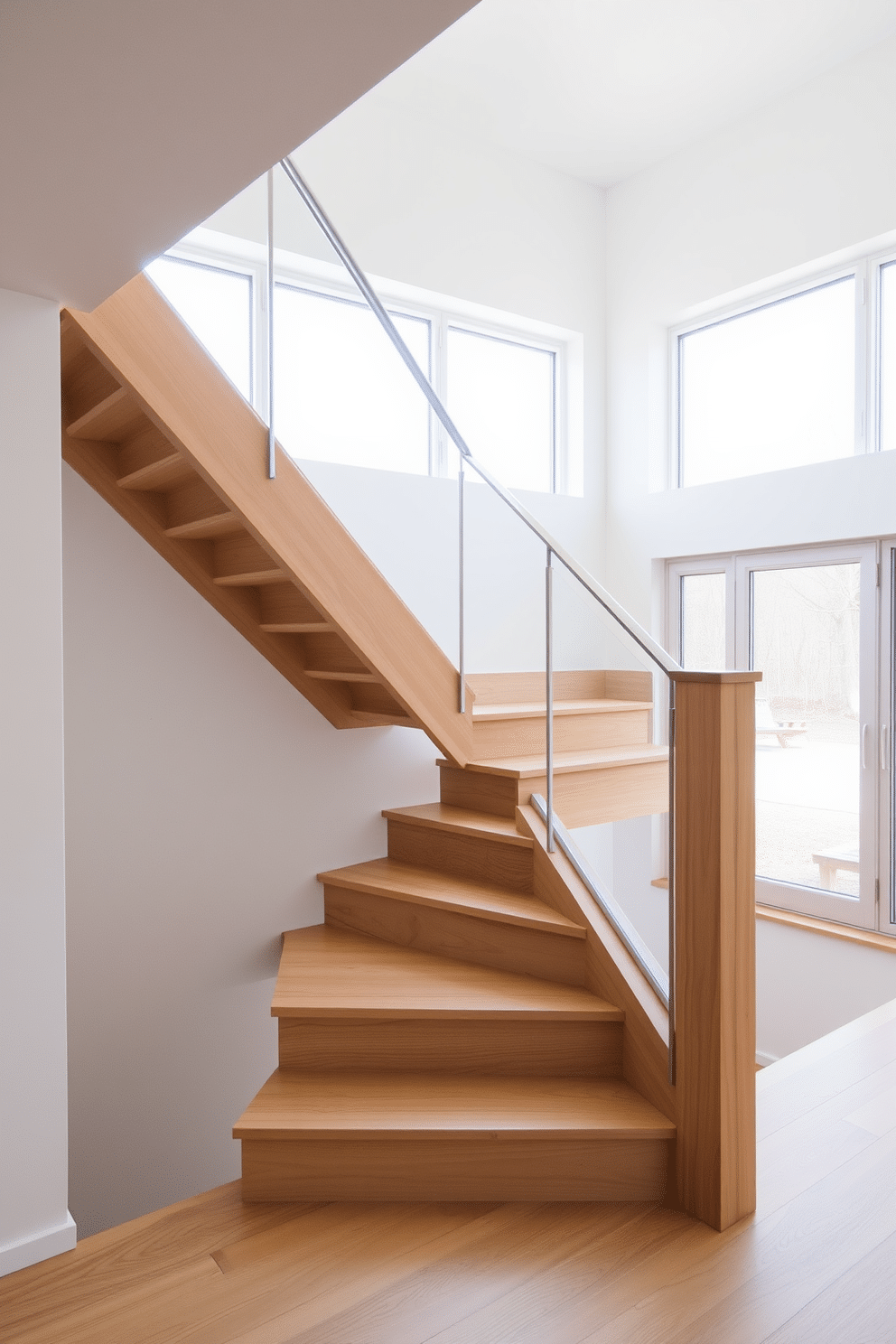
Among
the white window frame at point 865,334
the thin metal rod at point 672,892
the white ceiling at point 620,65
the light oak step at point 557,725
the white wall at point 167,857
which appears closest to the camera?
the thin metal rod at point 672,892

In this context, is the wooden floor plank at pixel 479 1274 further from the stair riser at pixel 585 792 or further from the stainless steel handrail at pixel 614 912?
the stair riser at pixel 585 792

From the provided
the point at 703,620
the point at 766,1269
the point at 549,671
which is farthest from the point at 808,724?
the point at 766,1269

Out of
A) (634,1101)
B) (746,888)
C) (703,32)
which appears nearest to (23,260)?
(746,888)

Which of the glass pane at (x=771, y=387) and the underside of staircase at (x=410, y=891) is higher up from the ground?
the glass pane at (x=771, y=387)

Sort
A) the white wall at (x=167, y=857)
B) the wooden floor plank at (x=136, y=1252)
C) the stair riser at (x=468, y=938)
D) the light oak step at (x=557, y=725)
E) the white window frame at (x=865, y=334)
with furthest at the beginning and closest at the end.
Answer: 1. the white window frame at (x=865, y=334)
2. the light oak step at (x=557, y=725)
3. the white wall at (x=167, y=857)
4. the stair riser at (x=468, y=938)
5. the wooden floor plank at (x=136, y=1252)

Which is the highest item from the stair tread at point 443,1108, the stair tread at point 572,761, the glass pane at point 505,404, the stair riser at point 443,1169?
the glass pane at point 505,404

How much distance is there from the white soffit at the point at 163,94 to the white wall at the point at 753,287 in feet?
10.1

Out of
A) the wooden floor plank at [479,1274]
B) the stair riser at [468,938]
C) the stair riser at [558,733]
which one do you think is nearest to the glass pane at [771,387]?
the stair riser at [558,733]

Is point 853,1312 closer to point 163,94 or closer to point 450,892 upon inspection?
point 450,892

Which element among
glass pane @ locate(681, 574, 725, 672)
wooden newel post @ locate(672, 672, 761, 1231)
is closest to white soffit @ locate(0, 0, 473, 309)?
wooden newel post @ locate(672, 672, 761, 1231)

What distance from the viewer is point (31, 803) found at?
1954 millimetres

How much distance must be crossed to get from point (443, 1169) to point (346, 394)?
8.80 feet

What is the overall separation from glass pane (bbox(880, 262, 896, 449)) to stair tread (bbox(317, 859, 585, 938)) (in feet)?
8.46

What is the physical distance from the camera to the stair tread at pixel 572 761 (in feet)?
9.60
